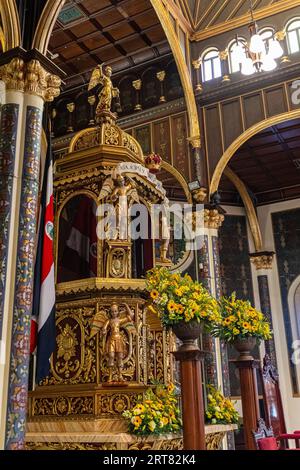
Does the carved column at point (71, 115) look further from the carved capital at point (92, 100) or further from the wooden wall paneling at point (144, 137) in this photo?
the wooden wall paneling at point (144, 137)

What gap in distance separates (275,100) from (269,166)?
10.9 feet

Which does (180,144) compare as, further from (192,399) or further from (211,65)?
(192,399)

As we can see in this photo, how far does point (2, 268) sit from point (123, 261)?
1.61m

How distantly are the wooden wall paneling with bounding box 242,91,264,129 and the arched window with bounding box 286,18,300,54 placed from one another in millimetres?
1246

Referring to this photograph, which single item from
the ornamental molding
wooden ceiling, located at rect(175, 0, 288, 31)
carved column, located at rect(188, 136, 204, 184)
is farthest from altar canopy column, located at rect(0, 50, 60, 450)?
wooden ceiling, located at rect(175, 0, 288, 31)

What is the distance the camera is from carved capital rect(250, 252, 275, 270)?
1473 cm

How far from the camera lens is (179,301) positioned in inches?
212

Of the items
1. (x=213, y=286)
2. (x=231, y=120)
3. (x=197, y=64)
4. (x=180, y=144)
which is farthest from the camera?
(x=197, y=64)

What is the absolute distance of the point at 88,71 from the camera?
1371cm

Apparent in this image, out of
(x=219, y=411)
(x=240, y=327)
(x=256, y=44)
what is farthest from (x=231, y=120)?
(x=219, y=411)

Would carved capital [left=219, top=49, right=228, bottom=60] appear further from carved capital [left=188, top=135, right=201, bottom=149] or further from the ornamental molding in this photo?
the ornamental molding
